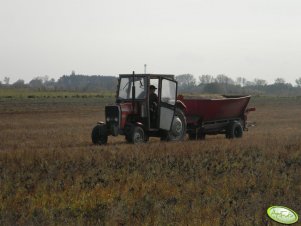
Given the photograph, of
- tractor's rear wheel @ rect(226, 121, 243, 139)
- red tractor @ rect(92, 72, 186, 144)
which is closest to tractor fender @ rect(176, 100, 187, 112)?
red tractor @ rect(92, 72, 186, 144)

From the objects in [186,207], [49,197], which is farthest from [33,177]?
[186,207]

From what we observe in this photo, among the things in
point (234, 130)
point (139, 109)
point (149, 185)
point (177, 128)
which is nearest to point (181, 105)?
point (177, 128)

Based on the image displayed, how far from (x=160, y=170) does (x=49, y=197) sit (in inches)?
104

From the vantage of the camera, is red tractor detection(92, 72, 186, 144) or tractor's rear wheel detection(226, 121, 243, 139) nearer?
red tractor detection(92, 72, 186, 144)

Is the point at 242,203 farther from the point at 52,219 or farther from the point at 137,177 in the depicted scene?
the point at 52,219

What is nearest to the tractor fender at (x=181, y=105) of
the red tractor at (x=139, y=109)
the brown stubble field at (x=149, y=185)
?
the red tractor at (x=139, y=109)

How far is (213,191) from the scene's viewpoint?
27.9 ft

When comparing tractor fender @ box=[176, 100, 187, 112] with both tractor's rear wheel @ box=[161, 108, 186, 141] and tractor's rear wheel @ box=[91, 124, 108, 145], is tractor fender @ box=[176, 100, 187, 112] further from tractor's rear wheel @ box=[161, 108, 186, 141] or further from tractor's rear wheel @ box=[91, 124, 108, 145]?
tractor's rear wheel @ box=[91, 124, 108, 145]

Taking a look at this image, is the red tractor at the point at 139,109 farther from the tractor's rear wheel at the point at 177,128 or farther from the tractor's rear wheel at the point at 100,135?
the tractor's rear wheel at the point at 177,128

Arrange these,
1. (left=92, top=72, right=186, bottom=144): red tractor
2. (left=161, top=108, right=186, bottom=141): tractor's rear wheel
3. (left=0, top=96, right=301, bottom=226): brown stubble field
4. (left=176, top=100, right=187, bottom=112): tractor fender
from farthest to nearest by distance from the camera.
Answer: (left=176, top=100, right=187, bottom=112): tractor fender, (left=161, top=108, right=186, bottom=141): tractor's rear wheel, (left=92, top=72, right=186, bottom=144): red tractor, (left=0, top=96, right=301, bottom=226): brown stubble field

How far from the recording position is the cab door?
15.2 meters

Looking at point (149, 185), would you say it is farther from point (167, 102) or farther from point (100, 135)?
point (167, 102)

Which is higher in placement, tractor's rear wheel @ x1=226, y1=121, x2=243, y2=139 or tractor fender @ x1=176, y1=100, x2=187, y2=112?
tractor fender @ x1=176, y1=100, x2=187, y2=112

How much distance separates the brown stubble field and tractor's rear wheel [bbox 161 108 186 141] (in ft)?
9.05
